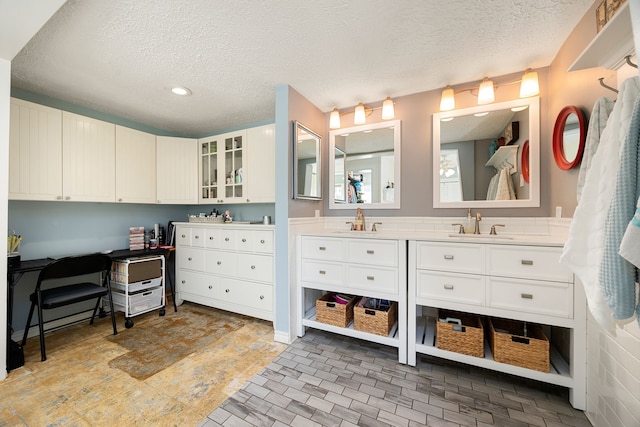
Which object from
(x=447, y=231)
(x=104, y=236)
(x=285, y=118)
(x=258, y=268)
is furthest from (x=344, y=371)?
(x=104, y=236)

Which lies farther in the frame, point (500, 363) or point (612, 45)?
point (500, 363)

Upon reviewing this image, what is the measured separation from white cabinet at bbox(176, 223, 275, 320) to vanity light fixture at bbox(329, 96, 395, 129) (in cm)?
126

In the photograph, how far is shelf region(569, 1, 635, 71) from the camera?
888 millimetres

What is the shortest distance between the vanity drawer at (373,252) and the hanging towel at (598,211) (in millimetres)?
1024

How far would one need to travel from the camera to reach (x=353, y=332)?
6.66 feet

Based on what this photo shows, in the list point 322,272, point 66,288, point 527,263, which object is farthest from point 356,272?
point 66,288

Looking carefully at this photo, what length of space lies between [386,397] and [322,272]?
0.95 metres

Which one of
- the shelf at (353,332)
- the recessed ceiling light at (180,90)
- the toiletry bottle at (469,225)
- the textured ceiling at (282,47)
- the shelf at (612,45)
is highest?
the recessed ceiling light at (180,90)

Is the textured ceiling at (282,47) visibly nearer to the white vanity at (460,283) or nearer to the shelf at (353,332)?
the white vanity at (460,283)

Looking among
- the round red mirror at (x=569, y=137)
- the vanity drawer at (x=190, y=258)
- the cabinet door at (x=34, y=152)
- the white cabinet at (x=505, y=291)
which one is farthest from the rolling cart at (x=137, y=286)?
the round red mirror at (x=569, y=137)

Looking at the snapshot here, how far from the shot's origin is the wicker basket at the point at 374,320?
1936 mm

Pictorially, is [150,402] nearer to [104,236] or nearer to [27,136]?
[104,236]

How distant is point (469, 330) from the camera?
1691 mm

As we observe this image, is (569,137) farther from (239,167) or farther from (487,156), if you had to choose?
(239,167)
